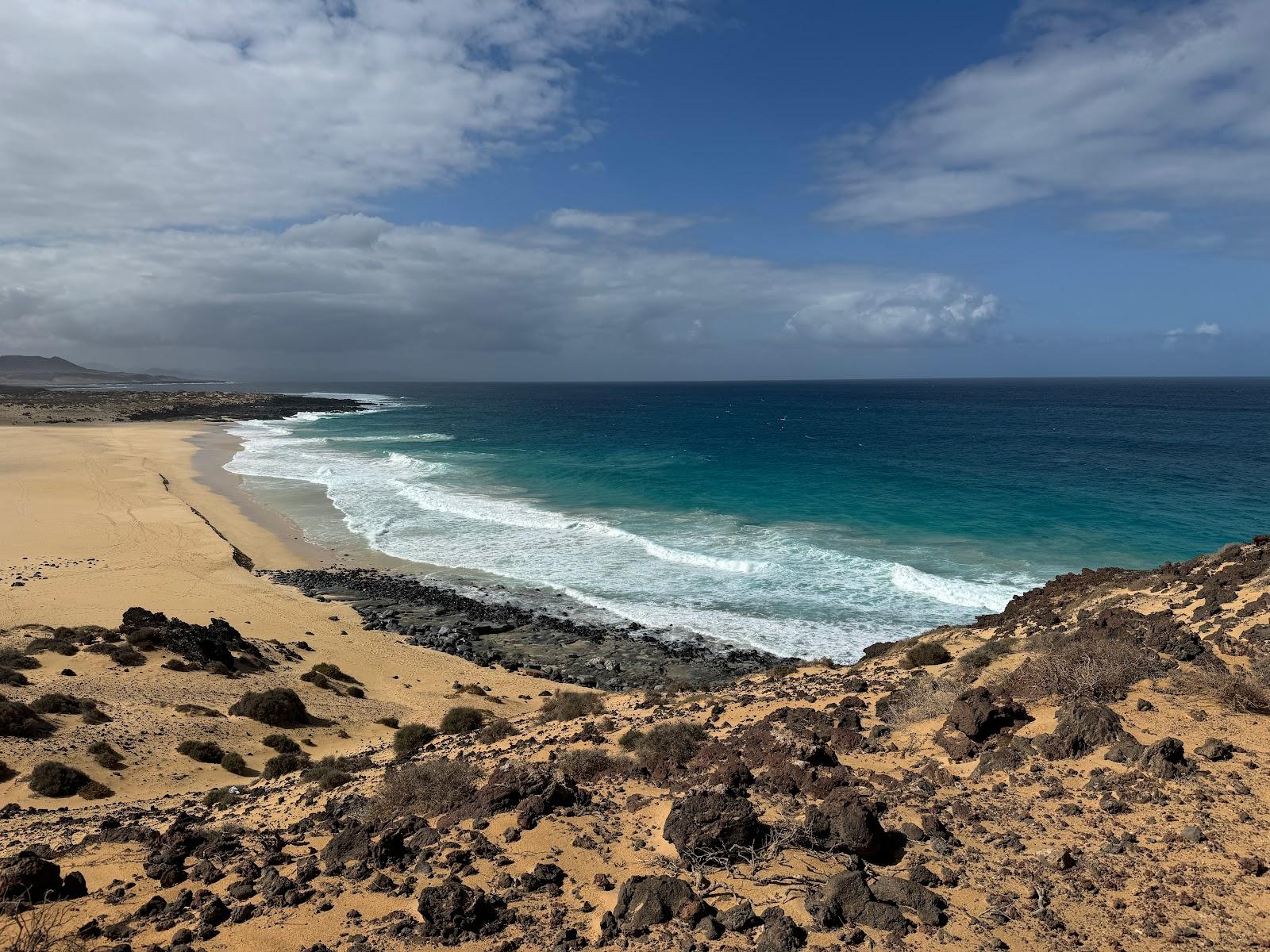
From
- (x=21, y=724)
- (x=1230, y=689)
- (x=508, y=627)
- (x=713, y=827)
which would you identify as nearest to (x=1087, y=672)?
(x=1230, y=689)

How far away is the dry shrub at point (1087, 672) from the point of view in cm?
1102

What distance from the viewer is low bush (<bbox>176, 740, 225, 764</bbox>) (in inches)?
615

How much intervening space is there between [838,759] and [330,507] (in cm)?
4392

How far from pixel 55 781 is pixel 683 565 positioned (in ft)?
81.0

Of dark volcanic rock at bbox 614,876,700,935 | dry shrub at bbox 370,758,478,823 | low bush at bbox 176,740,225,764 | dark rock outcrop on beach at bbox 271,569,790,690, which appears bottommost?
dark rock outcrop on beach at bbox 271,569,790,690

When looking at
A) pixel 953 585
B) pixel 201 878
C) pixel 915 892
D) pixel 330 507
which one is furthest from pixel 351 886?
pixel 330 507

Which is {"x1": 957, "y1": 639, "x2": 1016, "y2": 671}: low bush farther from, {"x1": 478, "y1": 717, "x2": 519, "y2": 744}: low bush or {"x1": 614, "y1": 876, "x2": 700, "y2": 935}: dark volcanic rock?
{"x1": 478, "y1": 717, "x2": 519, "y2": 744}: low bush

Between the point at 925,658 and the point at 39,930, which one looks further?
the point at 925,658

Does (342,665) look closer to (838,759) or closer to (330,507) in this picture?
(838,759)

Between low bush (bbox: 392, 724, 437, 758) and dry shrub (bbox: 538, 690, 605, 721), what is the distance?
2.60 metres

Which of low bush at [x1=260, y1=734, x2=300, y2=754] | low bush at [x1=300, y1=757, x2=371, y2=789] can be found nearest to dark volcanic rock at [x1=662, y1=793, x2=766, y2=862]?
low bush at [x1=300, y1=757, x2=371, y2=789]

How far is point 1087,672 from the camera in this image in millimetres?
11234

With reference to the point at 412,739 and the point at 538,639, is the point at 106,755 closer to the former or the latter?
the point at 412,739

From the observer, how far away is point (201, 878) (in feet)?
29.1
